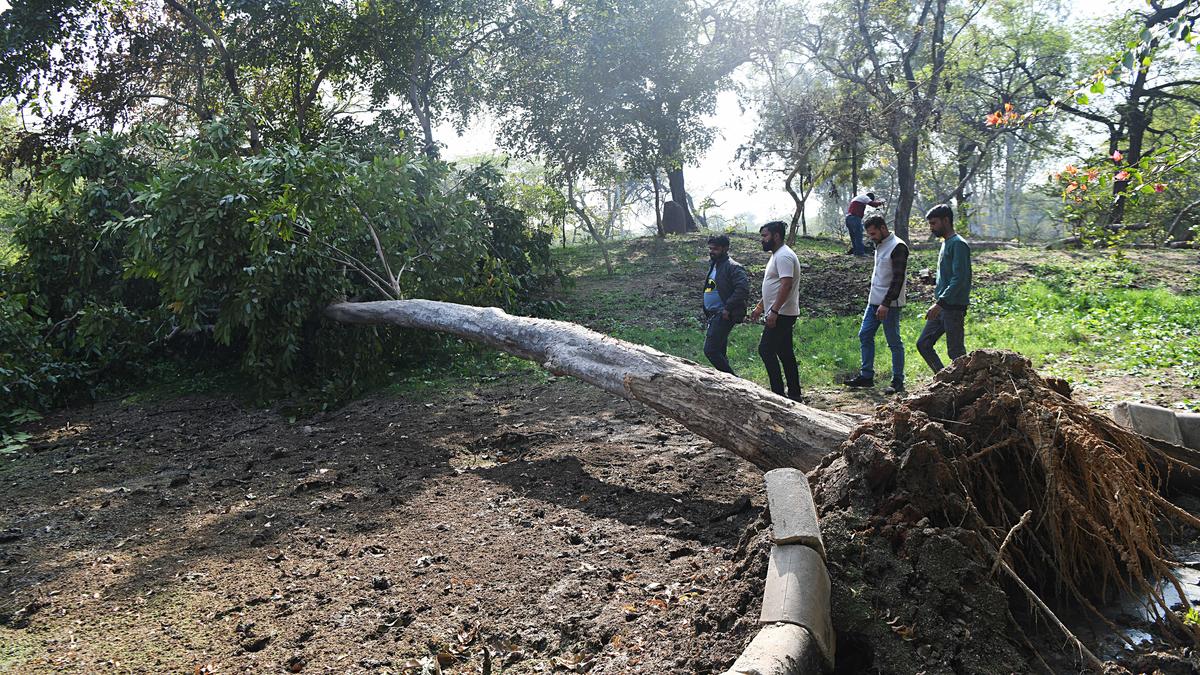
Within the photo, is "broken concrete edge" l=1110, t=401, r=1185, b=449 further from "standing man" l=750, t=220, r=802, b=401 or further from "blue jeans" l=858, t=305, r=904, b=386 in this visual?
"blue jeans" l=858, t=305, r=904, b=386

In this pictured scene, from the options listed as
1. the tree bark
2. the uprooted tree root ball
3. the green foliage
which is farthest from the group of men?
the tree bark

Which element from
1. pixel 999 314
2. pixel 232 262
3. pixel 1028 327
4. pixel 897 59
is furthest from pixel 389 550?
pixel 897 59

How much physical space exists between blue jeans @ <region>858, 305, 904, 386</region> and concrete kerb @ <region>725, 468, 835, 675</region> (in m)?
3.92

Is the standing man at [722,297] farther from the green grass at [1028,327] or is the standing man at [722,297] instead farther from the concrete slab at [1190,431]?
the concrete slab at [1190,431]

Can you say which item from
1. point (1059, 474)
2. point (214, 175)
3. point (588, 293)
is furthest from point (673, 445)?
point (588, 293)

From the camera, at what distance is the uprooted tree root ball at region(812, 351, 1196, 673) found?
7.39ft

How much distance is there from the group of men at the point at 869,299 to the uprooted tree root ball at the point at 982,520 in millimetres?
2470

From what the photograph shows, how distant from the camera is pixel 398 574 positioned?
10.9 ft

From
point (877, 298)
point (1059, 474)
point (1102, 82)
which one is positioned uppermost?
point (1102, 82)

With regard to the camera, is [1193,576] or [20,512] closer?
[1193,576]

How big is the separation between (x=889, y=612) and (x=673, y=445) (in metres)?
2.73

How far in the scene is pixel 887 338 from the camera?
20.1 ft

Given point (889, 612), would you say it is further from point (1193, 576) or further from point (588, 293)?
point (588, 293)

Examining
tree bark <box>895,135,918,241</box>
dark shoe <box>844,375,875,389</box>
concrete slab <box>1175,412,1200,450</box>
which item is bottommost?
dark shoe <box>844,375,875,389</box>
